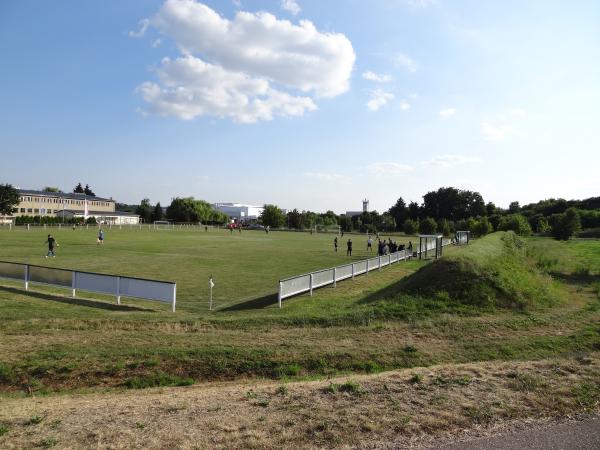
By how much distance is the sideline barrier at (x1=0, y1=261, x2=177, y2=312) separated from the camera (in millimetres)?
13625

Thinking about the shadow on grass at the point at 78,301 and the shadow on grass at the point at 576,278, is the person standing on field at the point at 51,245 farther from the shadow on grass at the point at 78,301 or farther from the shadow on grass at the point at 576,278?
the shadow on grass at the point at 576,278

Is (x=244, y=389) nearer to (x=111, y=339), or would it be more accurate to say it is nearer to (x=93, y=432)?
(x=93, y=432)

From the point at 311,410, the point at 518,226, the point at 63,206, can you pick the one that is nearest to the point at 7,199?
the point at 63,206

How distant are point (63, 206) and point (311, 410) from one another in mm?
115838

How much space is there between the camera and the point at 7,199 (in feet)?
262

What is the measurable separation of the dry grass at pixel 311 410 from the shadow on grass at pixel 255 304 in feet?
21.6

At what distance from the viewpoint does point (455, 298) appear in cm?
1309

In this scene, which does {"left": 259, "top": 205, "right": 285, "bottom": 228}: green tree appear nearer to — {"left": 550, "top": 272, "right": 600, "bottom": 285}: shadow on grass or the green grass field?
{"left": 550, "top": 272, "right": 600, "bottom": 285}: shadow on grass

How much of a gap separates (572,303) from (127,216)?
12233 cm

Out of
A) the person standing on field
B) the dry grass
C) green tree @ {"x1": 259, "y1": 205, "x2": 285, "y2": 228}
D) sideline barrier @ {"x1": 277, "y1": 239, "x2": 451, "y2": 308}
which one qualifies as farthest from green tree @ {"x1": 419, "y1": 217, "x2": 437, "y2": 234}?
the dry grass

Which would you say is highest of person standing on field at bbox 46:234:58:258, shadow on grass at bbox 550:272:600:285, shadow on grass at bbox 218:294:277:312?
person standing on field at bbox 46:234:58:258

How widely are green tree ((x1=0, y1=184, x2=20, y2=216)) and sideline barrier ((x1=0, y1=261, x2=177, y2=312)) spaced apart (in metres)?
76.2

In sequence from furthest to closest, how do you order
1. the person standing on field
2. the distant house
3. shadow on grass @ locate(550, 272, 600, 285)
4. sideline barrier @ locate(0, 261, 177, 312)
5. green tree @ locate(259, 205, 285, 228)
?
green tree @ locate(259, 205, 285, 228) → the distant house → the person standing on field → shadow on grass @ locate(550, 272, 600, 285) → sideline barrier @ locate(0, 261, 177, 312)

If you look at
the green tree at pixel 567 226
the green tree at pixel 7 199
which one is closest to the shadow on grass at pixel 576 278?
the green tree at pixel 567 226
